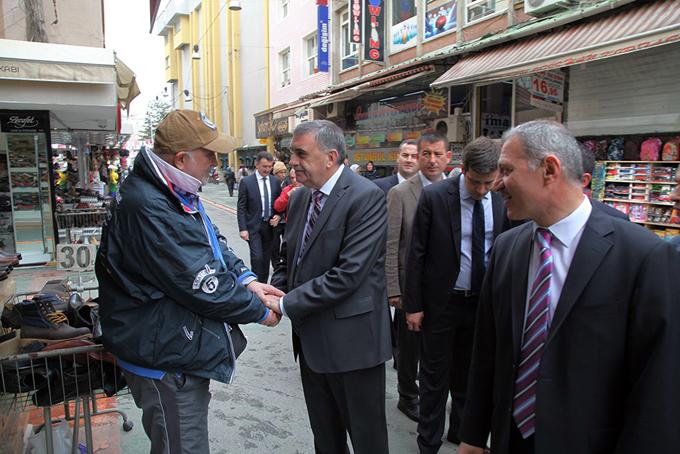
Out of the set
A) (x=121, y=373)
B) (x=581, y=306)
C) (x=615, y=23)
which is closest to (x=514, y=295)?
(x=581, y=306)

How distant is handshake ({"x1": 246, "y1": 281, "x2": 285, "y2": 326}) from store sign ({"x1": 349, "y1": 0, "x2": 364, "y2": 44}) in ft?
42.1

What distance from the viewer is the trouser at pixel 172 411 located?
2143 millimetres

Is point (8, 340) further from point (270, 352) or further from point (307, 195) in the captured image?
point (270, 352)

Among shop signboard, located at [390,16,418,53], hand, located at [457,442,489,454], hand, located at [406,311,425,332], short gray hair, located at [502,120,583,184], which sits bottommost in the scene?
hand, located at [457,442,489,454]

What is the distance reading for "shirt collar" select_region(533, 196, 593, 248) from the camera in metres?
1.57

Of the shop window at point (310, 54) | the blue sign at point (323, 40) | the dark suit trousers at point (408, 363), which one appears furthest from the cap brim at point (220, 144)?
the shop window at point (310, 54)

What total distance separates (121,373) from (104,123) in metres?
10.7

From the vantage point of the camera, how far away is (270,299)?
2615 millimetres

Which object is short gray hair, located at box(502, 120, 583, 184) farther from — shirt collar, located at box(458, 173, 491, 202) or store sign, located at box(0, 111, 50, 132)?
store sign, located at box(0, 111, 50, 132)

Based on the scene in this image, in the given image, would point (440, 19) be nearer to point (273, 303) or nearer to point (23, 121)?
point (23, 121)

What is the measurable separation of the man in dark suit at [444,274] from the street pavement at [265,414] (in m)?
0.49

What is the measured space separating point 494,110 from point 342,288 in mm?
9530

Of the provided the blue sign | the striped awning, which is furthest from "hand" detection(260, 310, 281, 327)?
the blue sign

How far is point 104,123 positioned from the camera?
1175 cm
